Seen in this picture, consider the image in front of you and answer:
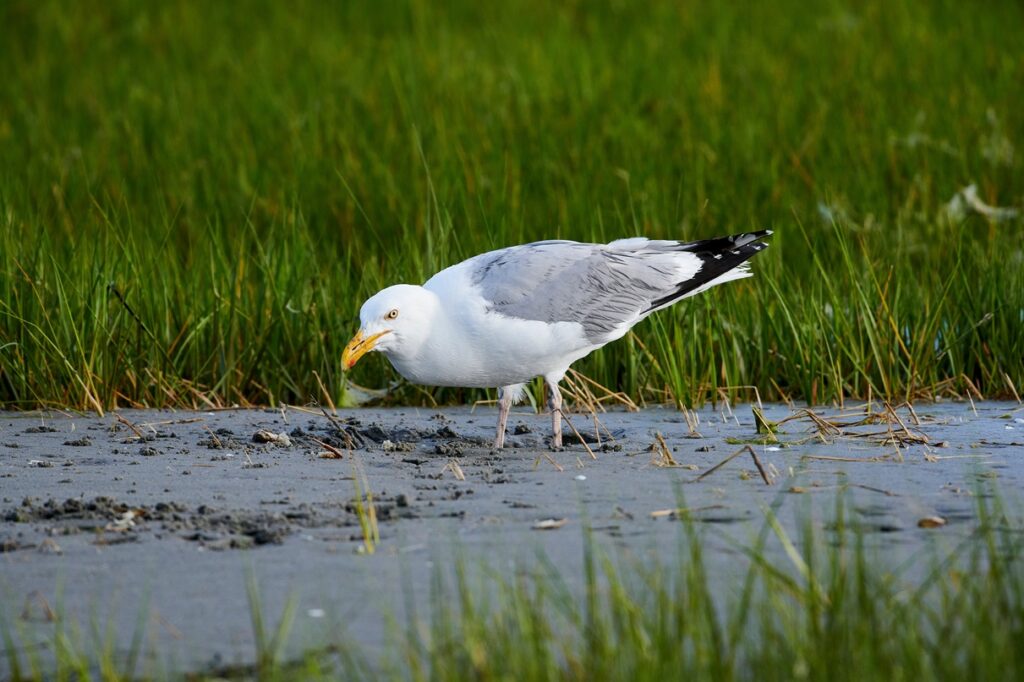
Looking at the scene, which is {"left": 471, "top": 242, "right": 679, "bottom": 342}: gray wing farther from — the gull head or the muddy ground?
the muddy ground

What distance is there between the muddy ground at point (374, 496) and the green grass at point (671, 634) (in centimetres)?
8

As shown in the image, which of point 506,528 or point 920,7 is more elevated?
point 920,7

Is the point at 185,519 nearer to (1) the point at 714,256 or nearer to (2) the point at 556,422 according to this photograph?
(2) the point at 556,422

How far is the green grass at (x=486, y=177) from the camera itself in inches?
243

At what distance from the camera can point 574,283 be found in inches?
215

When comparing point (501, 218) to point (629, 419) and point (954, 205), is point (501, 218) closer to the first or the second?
point (629, 419)

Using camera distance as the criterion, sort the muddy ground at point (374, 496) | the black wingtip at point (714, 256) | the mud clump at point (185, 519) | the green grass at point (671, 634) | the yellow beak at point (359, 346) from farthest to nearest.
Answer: the black wingtip at point (714, 256), the yellow beak at point (359, 346), the mud clump at point (185, 519), the muddy ground at point (374, 496), the green grass at point (671, 634)

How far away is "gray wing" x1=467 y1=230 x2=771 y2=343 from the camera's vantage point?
17.3 ft

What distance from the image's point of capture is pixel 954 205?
27.4 ft

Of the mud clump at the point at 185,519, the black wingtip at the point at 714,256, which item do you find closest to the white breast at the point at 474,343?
the black wingtip at the point at 714,256

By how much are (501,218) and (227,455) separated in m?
Result: 2.39

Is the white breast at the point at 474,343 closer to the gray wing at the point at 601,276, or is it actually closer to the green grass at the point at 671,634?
the gray wing at the point at 601,276

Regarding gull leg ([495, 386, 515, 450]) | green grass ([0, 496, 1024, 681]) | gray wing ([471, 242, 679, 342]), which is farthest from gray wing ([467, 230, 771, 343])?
green grass ([0, 496, 1024, 681])

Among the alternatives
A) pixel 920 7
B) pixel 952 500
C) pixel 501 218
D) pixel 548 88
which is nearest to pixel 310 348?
pixel 501 218
